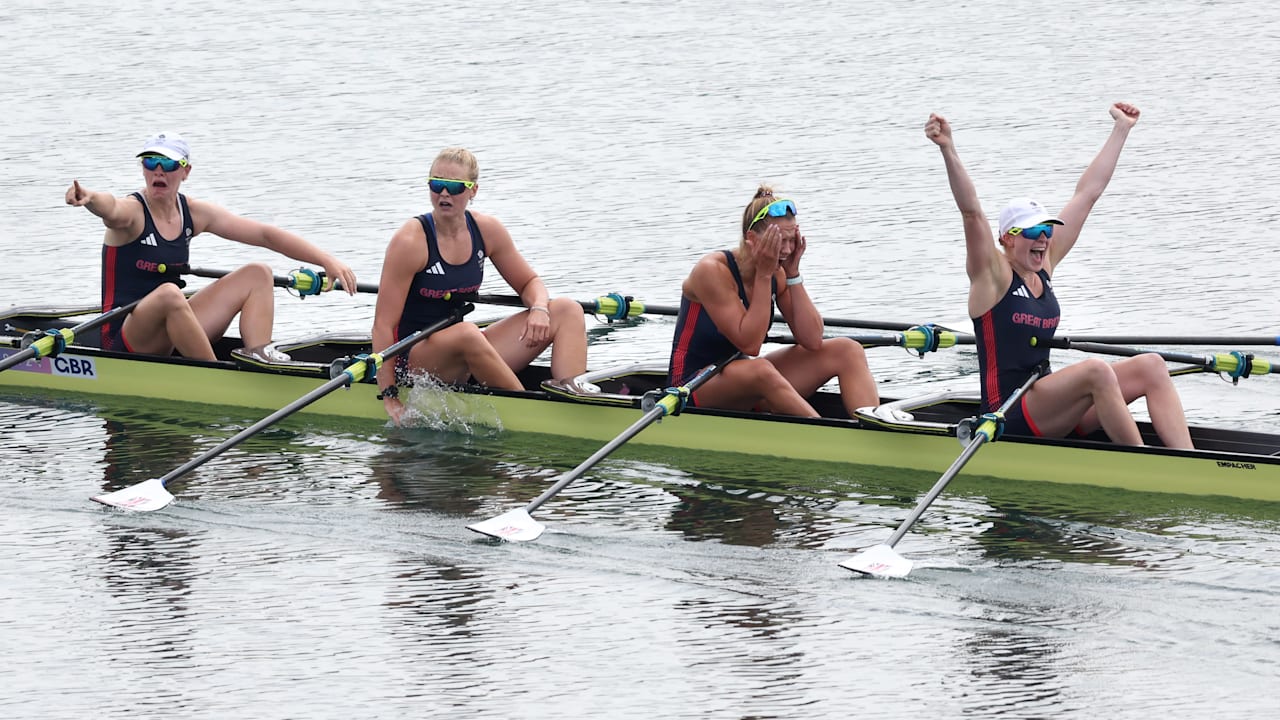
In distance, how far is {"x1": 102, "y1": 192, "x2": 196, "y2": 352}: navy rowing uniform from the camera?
482 inches

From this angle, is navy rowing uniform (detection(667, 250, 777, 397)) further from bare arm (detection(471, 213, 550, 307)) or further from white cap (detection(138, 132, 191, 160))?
white cap (detection(138, 132, 191, 160))

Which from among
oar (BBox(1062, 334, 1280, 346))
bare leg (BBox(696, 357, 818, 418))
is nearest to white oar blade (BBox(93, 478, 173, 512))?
bare leg (BBox(696, 357, 818, 418))

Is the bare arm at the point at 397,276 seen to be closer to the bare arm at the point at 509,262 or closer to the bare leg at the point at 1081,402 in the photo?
the bare arm at the point at 509,262

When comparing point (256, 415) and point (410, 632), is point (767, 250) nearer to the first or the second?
point (410, 632)

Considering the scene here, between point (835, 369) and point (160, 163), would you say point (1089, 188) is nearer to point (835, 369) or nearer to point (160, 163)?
point (835, 369)

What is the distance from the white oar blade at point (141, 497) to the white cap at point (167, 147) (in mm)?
2429

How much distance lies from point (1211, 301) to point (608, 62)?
1238 cm

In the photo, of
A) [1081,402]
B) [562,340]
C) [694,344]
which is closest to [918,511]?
[1081,402]

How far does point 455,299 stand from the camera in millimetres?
11617

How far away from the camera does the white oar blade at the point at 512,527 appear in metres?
9.77

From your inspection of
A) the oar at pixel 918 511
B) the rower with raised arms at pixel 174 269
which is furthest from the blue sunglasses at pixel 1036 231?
the rower with raised arms at pixel 174 269

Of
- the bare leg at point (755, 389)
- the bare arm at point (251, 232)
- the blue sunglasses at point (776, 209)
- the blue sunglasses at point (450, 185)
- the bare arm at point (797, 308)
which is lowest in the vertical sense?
the bare leg at point (755, 389)

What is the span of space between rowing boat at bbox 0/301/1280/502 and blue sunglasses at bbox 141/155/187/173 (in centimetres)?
120

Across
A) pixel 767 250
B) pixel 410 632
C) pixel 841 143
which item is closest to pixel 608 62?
pixel 841 143
